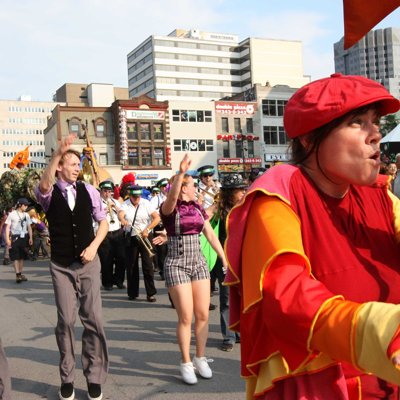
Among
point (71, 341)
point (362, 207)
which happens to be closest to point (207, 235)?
point (71, 341)

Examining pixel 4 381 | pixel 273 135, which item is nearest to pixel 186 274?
pixel 4 381

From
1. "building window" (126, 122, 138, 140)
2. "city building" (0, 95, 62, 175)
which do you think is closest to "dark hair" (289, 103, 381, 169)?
"building window" (126, 122, 138, 140)

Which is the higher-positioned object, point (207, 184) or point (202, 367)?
point (207, 184)

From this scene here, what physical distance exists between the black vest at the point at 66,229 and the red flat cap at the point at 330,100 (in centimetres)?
306

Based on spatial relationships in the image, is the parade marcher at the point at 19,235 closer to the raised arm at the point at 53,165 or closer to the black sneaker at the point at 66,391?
the black sneaker at the point at 66,391

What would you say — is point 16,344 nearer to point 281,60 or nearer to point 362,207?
Result: point 362,207

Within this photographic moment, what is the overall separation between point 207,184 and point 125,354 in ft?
12.9

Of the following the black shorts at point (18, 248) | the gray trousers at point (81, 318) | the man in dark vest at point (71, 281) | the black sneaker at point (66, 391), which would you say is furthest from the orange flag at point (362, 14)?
the black shorts at point (18, 248)

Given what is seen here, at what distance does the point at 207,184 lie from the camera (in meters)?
8.87

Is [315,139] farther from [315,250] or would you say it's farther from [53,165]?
[53,165]

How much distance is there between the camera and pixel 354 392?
152 centimetres

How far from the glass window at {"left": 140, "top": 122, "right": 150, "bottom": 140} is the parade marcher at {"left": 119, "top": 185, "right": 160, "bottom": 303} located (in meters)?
42.8

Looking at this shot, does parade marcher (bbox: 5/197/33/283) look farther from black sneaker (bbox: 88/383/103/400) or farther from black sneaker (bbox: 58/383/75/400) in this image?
black sneaker (bbox: 88/383/103/400)

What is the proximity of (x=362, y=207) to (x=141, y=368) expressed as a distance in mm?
3994
